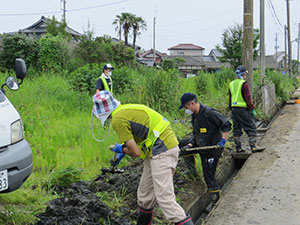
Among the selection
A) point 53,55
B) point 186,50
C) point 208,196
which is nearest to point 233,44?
point 53,55

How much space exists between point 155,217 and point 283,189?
6.68 feet

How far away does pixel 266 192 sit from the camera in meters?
4.78

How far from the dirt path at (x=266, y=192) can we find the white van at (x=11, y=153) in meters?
2.18

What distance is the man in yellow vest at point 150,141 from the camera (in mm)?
3098

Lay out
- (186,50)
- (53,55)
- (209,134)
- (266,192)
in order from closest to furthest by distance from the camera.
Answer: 1. (266,192)
2. (209,134)
3. (53,55)
4. (186,50)

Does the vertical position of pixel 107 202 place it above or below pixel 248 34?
below

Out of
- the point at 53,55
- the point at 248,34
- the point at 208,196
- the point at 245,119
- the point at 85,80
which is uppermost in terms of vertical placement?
the point at 53,55

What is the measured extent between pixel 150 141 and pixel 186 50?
253 ft

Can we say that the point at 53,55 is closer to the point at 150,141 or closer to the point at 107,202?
the point at 107,202

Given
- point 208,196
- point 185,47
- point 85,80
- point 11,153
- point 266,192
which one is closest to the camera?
point 11,153

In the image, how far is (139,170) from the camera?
5355 millimetres

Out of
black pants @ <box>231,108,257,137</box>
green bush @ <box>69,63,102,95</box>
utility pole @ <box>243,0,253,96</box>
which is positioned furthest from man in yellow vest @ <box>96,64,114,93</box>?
utility pole @ <box>243,0,253,96</box>

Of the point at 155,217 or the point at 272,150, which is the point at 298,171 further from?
the point at 155,217

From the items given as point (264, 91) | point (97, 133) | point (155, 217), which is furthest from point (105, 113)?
point (264, 91)
